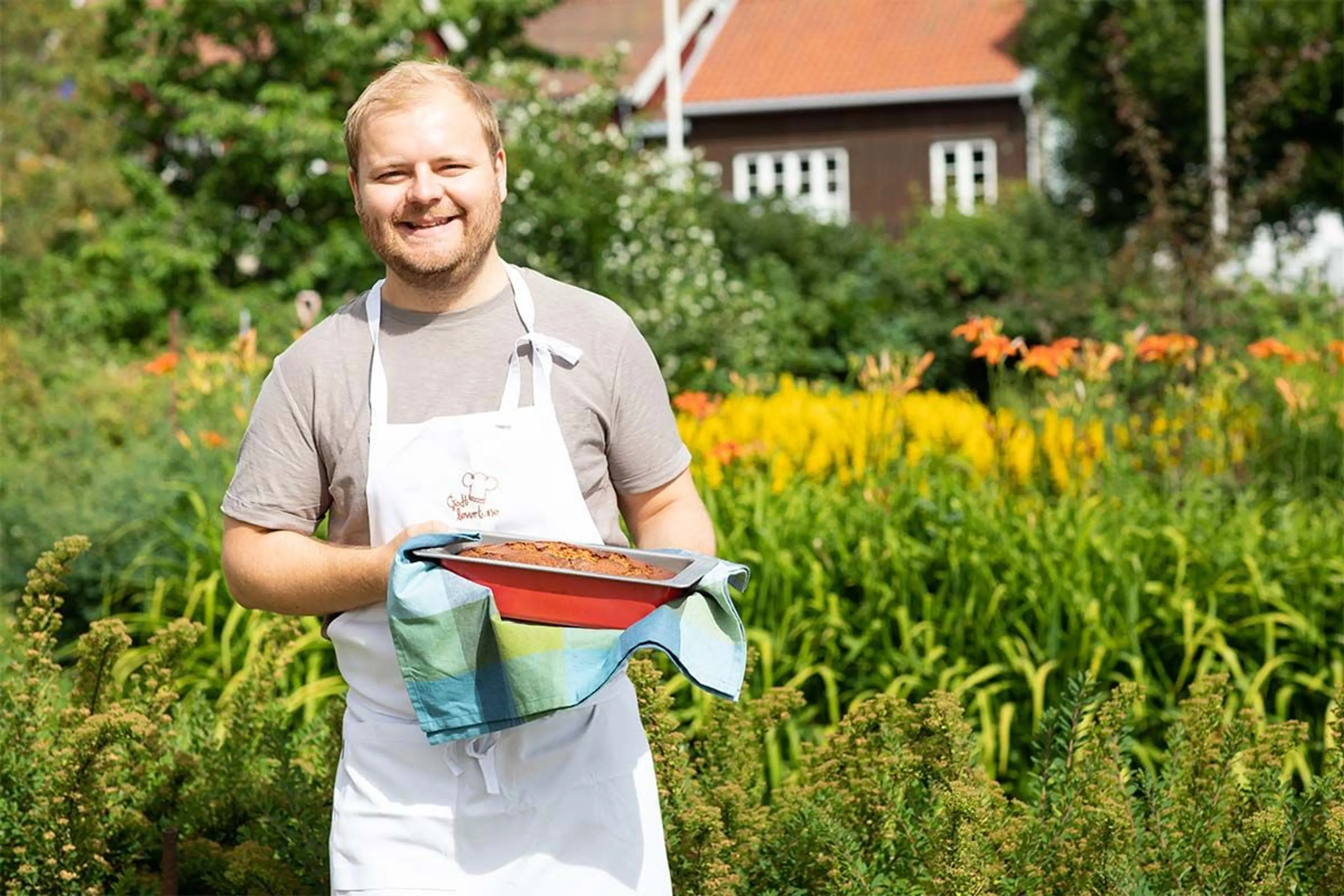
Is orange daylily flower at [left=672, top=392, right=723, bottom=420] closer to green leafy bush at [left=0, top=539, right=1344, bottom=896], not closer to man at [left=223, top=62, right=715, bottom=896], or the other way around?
green leafy bush at [left=0, top=539, right=1344, bottom=896]

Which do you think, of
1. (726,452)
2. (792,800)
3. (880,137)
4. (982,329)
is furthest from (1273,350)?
(880,137)

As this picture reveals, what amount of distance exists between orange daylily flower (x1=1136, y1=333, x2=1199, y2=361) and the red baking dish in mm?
3525

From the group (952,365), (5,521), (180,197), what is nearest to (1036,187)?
(952,365)

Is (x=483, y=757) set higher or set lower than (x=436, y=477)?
lower

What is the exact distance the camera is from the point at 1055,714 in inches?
118

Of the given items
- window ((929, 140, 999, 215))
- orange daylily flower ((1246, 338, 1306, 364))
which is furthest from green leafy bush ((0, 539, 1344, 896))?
window ((929, 140, 999, 215))

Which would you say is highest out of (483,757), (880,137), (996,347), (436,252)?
(880,137)

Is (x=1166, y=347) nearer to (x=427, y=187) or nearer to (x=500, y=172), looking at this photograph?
(x=500, y=172)

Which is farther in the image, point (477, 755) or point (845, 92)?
point (845, 92)

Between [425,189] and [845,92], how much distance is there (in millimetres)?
28196

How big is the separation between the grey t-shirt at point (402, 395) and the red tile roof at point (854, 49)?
27.3m

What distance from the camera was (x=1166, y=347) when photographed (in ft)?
17.2

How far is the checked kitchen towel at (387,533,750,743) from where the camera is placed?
2.02m

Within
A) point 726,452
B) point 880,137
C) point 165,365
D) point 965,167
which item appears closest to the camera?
point 726,452
